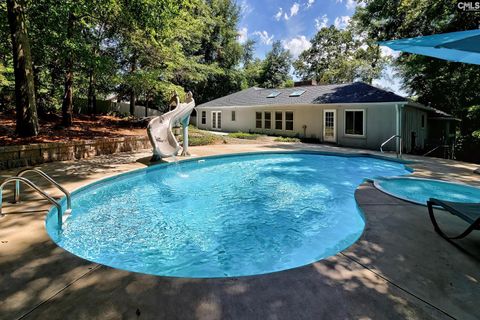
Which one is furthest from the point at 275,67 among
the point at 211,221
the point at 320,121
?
the point at 211,221

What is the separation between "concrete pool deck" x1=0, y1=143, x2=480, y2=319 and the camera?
6.70 ft

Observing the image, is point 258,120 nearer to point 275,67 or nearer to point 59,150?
point 59,150

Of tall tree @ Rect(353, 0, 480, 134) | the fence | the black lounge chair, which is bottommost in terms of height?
the black lounge chair

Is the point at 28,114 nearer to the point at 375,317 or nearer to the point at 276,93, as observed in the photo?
the point at 375,317

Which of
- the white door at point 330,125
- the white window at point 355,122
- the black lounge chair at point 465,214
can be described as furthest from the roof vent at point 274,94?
the black lounge chair at point 465,214

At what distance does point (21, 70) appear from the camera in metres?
A: 8.66

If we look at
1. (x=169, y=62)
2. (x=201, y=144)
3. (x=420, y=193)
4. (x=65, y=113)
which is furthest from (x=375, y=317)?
(x=169, y=62)

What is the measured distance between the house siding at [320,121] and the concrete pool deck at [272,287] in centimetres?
1258

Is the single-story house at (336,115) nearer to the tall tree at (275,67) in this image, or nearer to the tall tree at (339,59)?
the tall tree at (339,59)

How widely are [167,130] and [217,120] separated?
14.4 metres

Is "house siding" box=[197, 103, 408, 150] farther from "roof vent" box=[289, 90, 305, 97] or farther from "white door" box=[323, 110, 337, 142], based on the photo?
"roof vent" box=[289, 90, 305, 97]

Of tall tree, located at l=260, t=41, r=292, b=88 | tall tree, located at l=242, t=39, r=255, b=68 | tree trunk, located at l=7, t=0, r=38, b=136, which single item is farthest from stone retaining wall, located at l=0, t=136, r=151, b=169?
tall tree, located at l=242, t=39, r=255, b=68

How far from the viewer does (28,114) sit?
29.5ft

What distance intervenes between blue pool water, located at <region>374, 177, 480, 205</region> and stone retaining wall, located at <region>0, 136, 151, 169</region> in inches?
362
